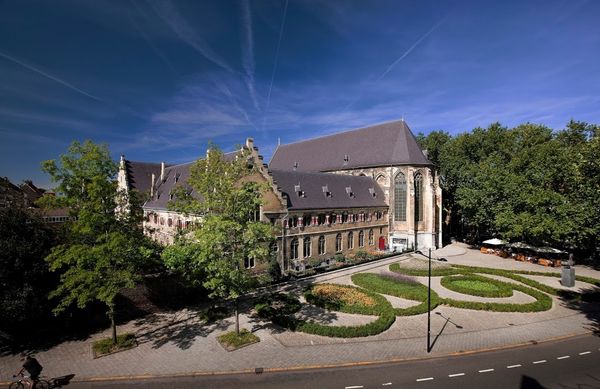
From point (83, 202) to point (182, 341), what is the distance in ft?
34.0

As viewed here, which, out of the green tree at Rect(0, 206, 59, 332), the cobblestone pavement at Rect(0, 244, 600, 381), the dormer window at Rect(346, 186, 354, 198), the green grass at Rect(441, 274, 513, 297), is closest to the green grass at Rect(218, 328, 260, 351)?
the cobblestone pavement at Rect(0, 244, 600, 381)

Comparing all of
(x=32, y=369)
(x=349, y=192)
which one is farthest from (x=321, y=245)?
(x=32, y=369)

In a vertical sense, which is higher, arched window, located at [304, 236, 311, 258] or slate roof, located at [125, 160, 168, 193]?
slate roof, located at [125, 160, 168, 193]

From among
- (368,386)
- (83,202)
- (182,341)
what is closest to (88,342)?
(182,341)

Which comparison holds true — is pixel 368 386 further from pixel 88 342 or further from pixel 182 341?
pixel 88 342

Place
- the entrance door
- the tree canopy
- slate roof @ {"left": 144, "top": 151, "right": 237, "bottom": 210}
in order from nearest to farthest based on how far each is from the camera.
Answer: the tree canopy → slate roof @ {"left": 144, "top": 151, "right": 237, "bottom": 210} → the entrance door

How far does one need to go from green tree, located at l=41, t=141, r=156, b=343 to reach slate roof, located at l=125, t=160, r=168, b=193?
36.9 m

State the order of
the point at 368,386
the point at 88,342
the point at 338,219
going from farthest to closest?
1. the point at 338,219
2. the point at 88,342
3. the point at 368,386

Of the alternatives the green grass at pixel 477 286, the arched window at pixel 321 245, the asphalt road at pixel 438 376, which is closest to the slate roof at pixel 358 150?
the arched window at pixel 321 245

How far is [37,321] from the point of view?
19.7 meters

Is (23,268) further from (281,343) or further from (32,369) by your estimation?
(281,343)

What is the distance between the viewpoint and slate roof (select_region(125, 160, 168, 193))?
52125mm

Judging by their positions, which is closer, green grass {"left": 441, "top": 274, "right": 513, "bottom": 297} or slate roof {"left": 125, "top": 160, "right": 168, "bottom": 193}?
green grass {"left": 441, "top": 274, "right": 513, "bottom": 297}

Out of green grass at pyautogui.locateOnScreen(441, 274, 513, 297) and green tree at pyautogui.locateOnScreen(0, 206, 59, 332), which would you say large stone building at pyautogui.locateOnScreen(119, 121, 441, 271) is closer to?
green grass at pyautogui.locateOnScreen(441, 274, 513, 297)
